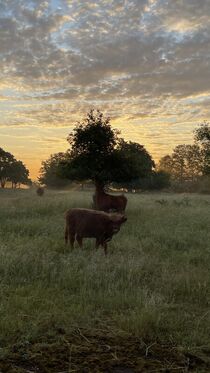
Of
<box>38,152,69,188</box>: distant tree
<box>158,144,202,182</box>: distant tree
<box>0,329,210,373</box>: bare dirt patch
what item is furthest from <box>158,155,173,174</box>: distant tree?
<box>0,329,210,373</box>: bare dirt patch

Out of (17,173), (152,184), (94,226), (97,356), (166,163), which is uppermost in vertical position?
(166,163)

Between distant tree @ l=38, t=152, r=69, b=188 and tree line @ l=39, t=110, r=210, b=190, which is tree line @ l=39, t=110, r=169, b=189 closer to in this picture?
tree line @ l=39, t=110, r=210, b=190

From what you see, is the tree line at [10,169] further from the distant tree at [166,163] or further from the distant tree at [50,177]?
the distant tree at [166,163]

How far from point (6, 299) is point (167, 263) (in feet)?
16.8

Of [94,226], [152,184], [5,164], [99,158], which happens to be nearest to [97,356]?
[94,226]

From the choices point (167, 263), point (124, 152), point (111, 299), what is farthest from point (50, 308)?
point (124, 152)

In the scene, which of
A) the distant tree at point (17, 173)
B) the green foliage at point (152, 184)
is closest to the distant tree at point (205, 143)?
the green foliage at point (152, 184)

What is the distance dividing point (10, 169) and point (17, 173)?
8.38 feet

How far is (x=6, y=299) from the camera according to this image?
7.06m

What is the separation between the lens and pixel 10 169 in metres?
88.5

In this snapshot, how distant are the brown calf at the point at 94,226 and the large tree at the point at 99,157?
43.4 feet

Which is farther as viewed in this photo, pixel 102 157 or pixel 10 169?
pixel 10 169

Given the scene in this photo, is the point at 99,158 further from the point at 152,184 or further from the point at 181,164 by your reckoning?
the point at 181,164

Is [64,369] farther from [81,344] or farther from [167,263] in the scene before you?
[167,263]
